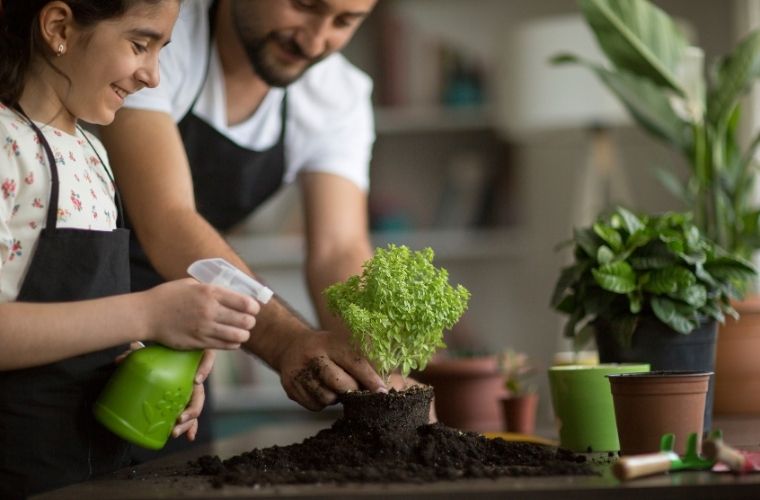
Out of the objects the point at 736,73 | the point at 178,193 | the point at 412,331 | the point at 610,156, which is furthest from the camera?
the point at 610,156

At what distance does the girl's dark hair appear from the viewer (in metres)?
1.23

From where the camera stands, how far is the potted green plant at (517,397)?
1797mm

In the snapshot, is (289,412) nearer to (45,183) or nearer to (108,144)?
(108,144)

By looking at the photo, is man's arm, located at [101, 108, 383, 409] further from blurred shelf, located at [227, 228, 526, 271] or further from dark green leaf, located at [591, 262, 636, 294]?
blurred shelf, located at [227, 228, 526, 271]

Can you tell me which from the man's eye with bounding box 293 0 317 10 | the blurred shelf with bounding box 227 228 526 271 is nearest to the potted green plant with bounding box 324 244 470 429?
the man's eye with bounding box 293 0 317 10

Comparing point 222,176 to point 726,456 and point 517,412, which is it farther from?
point 726,456

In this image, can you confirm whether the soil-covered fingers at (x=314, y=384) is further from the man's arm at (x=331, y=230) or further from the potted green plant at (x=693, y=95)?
the potted green plant at (x=693, y=95)

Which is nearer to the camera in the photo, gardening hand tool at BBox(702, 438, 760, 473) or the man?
gardening hand tool at BBox(702, 438, 760, 473)

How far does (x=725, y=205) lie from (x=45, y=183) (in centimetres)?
137

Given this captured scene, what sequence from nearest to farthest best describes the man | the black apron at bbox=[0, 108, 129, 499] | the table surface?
the table surface < the black apron at bbox=[0, 108, 129, 499] < the man

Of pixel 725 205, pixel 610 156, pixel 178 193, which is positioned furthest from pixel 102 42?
pixel 610 156

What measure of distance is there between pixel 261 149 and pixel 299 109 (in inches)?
4.9

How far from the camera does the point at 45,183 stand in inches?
46.9

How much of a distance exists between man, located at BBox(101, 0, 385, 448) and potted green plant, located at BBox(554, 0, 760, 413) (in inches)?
21.2
